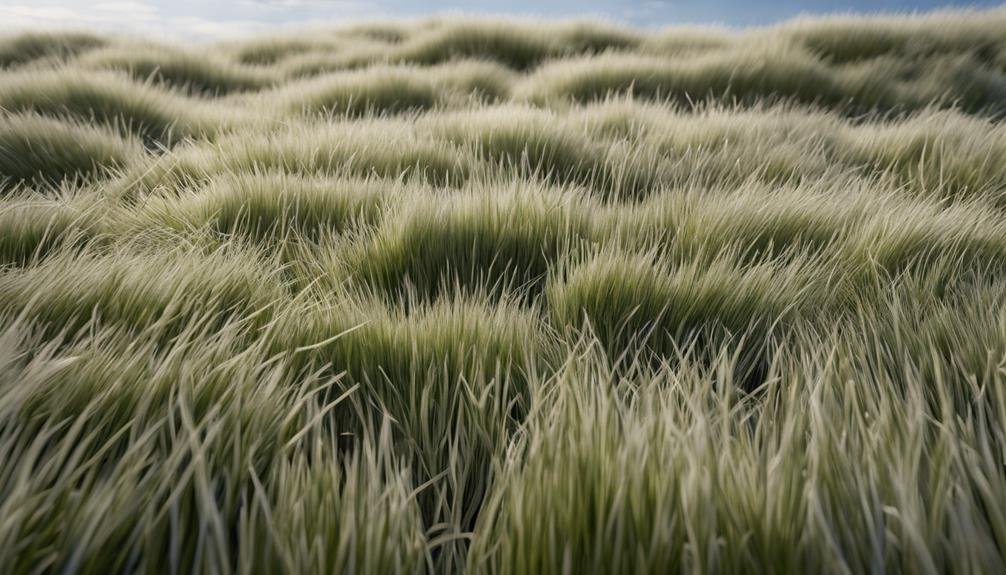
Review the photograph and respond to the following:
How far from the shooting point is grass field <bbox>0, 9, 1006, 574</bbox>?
0.48 meters

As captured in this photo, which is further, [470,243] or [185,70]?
[185,70]

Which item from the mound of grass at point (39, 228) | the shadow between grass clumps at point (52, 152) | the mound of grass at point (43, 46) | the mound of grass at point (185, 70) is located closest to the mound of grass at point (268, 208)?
the mound of grass at point (39, 228)

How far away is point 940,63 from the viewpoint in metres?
3.94

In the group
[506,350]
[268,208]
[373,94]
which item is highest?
[373,94]

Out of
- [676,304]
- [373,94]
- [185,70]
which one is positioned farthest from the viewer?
[185,70]

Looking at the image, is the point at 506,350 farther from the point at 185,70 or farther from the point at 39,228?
the point at 185,70

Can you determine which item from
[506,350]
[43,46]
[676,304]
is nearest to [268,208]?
[506,350]

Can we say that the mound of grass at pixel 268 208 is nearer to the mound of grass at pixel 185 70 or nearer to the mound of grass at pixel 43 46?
the mound of grass at pixel 185 70

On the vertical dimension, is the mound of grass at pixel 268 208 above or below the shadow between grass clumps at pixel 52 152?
below

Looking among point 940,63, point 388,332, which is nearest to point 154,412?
point 388,332

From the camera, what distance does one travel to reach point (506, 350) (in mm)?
875

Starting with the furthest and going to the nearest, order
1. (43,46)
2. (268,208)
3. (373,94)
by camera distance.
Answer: (43,46) < (373,94) < (268,208)

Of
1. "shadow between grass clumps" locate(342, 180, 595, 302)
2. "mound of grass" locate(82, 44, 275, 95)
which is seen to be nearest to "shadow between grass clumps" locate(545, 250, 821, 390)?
Answer: "shadow between grass clumps" locate(342, 180, 595, 302)

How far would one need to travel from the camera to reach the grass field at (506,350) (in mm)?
484
